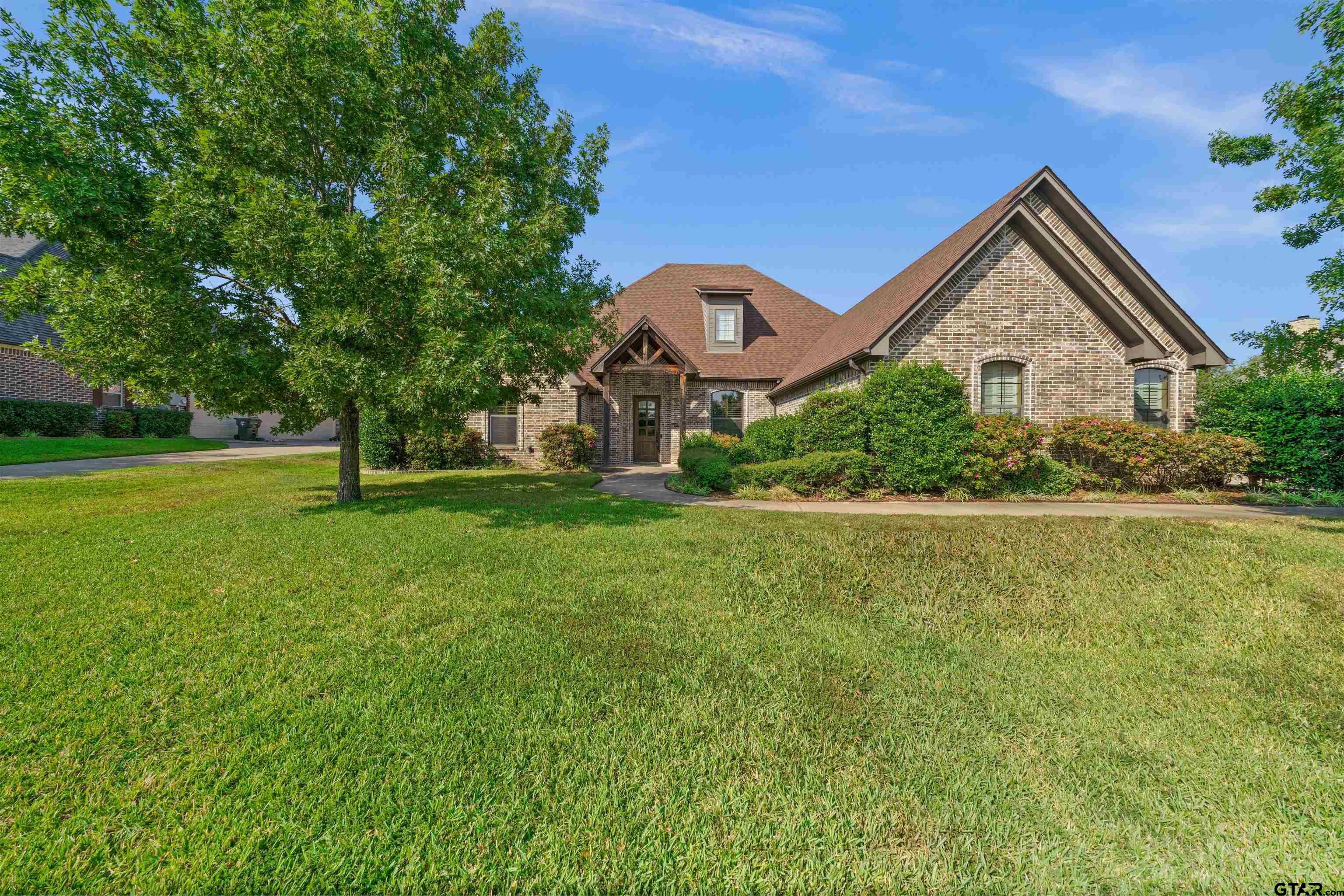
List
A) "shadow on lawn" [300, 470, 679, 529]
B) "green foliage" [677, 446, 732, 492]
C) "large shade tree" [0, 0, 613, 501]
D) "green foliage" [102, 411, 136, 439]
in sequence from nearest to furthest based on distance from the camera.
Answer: "large shade tree" [0, 0, 613, 501]
"shadow on lawn" [300, 470, 679, 529]
"green foliage" [677, 446, 732, 492]
"green foliage" [102, 411, 136, 439]

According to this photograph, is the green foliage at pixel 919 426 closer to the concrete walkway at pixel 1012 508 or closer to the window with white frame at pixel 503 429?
the concrete walkway at pixel 1012 508

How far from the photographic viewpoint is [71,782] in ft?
7.24

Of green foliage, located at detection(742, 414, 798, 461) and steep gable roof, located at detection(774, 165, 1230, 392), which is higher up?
steep gable roof, located at detection(774, 165, 1230, 392)

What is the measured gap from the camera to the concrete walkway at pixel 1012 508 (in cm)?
866

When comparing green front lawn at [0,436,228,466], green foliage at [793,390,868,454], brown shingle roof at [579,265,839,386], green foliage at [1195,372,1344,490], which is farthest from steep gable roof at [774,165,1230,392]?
green front lawn at [0,436,228,466]

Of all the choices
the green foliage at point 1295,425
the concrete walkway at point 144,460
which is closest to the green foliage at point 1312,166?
the green foliage at point 1295,425

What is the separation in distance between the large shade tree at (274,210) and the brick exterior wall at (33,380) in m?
16.3

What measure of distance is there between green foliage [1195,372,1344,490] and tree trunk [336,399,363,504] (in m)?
18.3

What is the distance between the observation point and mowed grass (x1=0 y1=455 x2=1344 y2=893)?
1.91 m

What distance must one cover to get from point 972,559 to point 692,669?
340 cm

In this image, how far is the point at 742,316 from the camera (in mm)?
20016

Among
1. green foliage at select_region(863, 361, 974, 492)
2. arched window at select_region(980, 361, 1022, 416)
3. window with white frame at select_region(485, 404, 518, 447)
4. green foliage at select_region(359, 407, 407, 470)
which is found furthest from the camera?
window with white frame at select_region(485, 404, 518, 447)

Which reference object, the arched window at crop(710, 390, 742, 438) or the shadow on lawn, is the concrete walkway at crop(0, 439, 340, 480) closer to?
the shadow on lawn

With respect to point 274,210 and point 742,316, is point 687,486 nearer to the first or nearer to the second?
point 274,210
